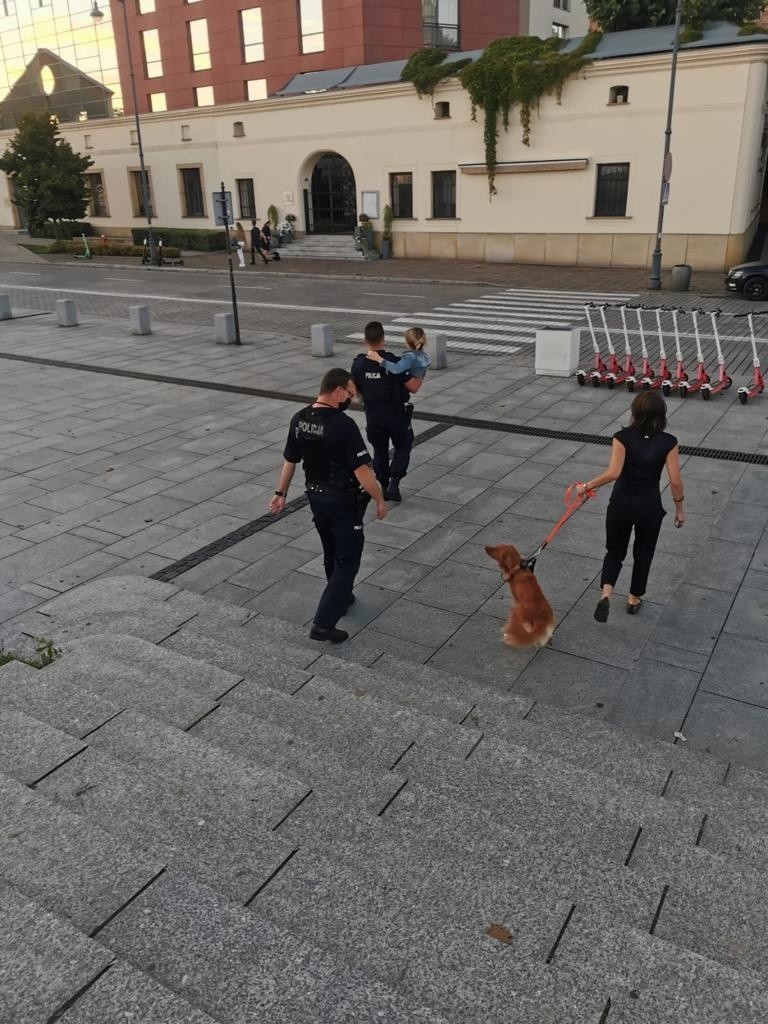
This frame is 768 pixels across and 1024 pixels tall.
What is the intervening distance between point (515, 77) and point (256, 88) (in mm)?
21553

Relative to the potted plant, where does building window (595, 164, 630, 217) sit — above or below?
above

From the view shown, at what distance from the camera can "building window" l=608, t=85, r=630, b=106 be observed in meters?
27.0

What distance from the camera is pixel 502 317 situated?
2019 cm

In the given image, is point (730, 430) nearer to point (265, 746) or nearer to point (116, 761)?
point (265, 746)

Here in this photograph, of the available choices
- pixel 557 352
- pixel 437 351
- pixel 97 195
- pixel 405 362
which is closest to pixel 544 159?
pixel 437 351

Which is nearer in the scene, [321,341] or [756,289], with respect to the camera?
[321,341]

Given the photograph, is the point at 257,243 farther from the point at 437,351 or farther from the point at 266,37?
the point at 437,351

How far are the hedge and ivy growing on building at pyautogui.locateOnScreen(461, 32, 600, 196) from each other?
48.9 feet

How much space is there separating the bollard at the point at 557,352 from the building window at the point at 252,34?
126 feet

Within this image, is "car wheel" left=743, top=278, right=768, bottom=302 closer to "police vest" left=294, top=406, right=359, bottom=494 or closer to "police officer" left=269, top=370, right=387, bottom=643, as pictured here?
"police officer" left=269, top=370, right=387, bottom=643

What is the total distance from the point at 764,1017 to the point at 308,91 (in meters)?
40.8

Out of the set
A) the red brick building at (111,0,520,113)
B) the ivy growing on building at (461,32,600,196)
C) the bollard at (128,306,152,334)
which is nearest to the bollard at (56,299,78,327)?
the bollard at (128,306,152,334)

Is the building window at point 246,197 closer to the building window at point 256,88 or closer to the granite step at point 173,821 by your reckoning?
the building window at point 256,88

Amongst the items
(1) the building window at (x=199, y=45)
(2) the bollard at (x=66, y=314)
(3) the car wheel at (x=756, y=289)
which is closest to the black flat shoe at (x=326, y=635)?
(2) the bollard at (x=66, y=314)
